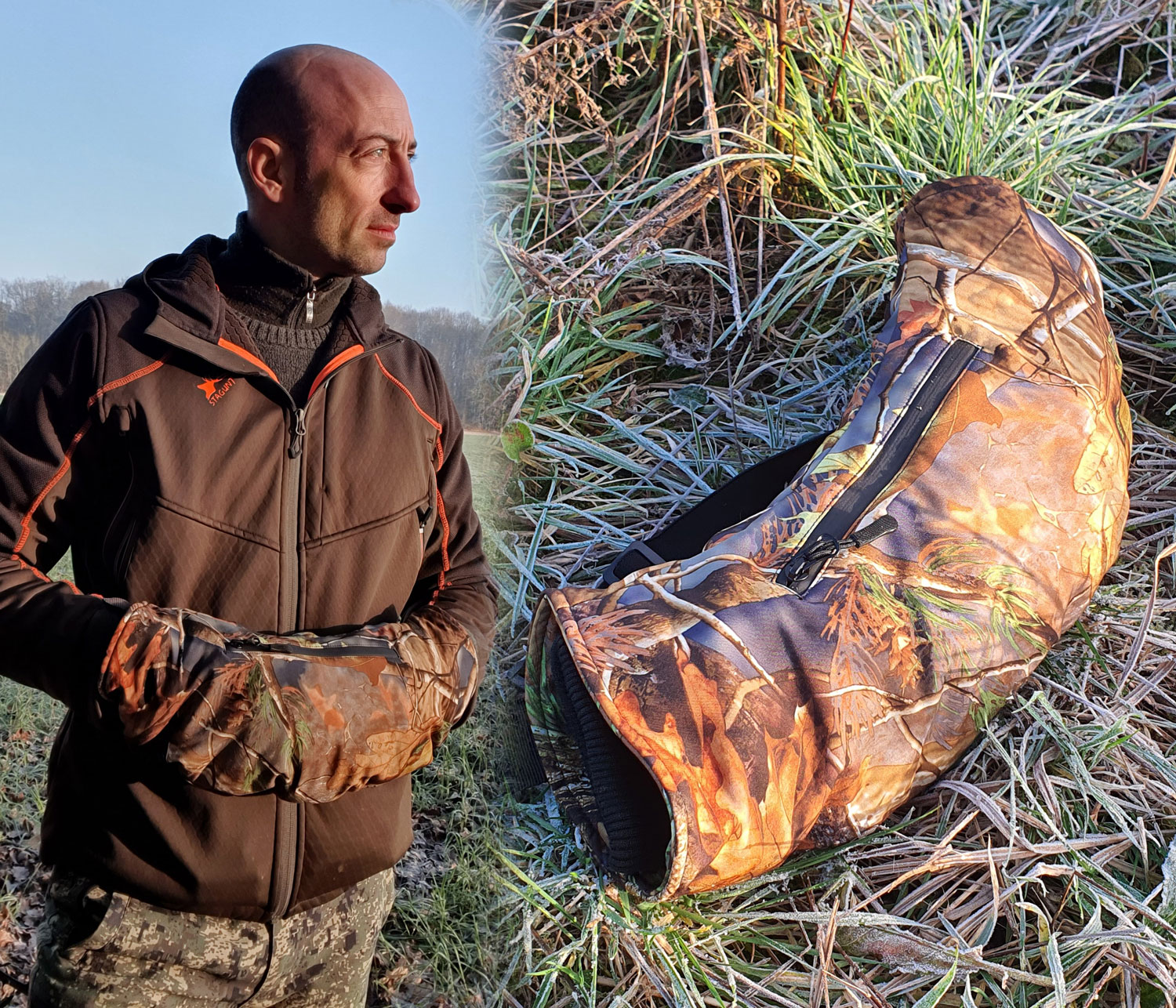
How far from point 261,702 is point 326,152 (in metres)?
0.49

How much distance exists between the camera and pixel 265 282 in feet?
3.33

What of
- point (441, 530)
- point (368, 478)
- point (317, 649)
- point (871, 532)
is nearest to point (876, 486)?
point (871, 532)

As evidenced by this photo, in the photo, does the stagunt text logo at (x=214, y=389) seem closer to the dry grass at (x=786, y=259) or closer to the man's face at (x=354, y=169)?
the man's face at (x=354, y=169)

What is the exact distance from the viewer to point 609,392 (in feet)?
7.49

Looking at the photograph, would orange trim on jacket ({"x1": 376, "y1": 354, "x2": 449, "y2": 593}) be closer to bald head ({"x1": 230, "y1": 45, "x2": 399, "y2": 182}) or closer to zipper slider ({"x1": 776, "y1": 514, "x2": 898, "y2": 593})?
bald head ({"x1": 230, "y1": 45, "x2": 399, "y2": 182})

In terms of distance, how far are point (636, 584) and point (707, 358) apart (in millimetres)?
1001

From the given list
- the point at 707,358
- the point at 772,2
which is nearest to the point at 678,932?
the point at 707,358

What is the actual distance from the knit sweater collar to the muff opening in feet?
1.83

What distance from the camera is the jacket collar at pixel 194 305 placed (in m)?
0.97

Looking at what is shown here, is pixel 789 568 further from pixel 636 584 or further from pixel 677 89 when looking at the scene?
pixel 677 89

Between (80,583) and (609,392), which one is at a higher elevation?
(80,583)

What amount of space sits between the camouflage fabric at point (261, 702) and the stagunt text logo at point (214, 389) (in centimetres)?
20

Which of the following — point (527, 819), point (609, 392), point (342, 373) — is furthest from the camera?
point (609, 392)

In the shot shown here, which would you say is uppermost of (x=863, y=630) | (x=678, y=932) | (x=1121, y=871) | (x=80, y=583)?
(x=80, y=583)
